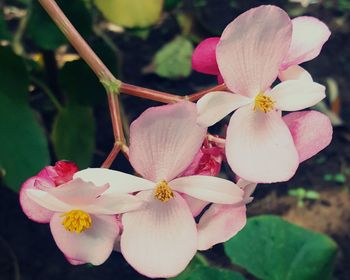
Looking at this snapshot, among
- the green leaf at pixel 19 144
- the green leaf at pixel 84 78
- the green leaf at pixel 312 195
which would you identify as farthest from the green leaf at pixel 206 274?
the green leaf at pixel 312 195

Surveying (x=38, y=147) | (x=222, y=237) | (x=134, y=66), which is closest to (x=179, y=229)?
(x=222, y=237)

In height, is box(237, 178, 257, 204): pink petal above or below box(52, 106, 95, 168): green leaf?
above

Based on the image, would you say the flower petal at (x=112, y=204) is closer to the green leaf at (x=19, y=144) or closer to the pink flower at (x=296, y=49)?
the pink flower at (x=296, y=49)

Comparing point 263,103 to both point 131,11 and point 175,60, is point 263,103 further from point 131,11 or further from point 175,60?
point 175,60

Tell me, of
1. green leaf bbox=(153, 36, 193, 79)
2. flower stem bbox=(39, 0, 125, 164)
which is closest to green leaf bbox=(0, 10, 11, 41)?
green leaf bbox=(153, 36, 193, 79)

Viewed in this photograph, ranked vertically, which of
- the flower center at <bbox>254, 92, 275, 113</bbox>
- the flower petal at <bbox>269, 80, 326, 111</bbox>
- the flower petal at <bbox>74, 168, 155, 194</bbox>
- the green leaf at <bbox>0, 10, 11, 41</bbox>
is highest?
the flower petal at <bbox>74, 168, 155, 194</bbox>

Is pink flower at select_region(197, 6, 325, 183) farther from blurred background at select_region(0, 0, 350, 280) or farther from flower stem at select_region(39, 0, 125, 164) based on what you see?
blurred background at select_region(0, 0, 350, 280)
